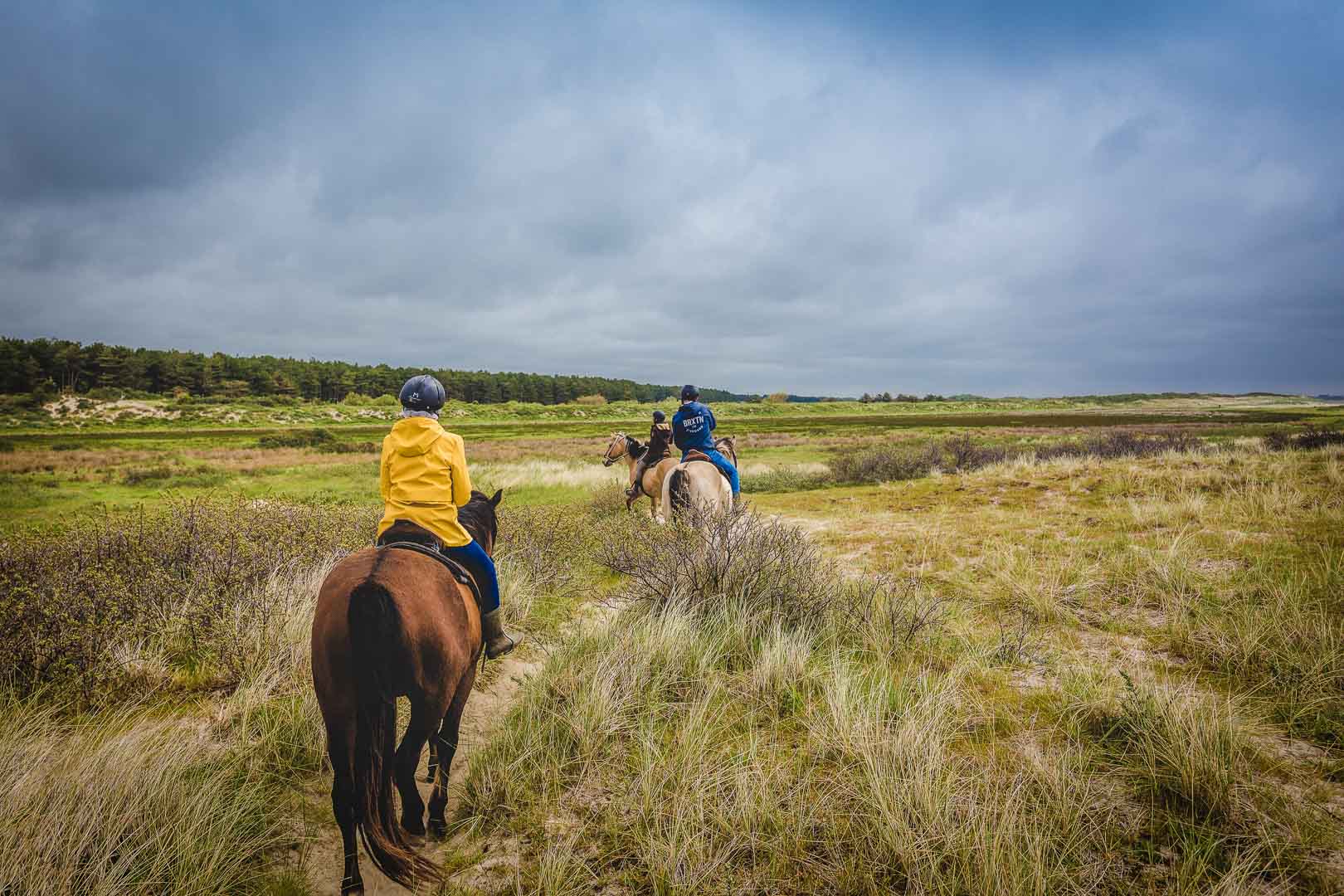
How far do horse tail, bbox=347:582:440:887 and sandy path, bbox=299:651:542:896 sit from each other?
0.25m

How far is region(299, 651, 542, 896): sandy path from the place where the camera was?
2.56 metres

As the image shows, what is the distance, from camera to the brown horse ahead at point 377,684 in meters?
2.35

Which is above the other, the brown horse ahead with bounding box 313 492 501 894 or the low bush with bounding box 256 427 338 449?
the brown horse ahead with bounding box 313 492 501 894

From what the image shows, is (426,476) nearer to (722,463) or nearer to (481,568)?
(481,568)

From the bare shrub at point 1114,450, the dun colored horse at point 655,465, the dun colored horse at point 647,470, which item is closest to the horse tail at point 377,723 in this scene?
the dun colored horse at point 655,465

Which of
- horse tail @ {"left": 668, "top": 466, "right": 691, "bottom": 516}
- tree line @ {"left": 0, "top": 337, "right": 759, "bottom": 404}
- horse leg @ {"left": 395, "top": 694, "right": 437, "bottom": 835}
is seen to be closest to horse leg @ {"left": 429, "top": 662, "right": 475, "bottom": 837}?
horse leg @ {"left": 395, "top": 694, "right": 437, "bottom": 835}

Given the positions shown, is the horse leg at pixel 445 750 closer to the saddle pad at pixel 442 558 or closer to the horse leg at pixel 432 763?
the horse leg at pixel 432 763

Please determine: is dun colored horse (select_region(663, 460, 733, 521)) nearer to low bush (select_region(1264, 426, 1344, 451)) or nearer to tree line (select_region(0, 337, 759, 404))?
low bush (select_region(1264, 426, 1344, 451))

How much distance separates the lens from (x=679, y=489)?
889 cm

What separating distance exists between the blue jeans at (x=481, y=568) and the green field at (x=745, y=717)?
83cm

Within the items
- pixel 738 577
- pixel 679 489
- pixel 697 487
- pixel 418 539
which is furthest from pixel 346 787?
pixel 679 489

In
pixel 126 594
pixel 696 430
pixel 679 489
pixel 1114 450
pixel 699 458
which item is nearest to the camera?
pixel 126 594

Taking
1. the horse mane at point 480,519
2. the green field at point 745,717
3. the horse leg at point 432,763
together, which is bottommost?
the horse leg at point 432,763

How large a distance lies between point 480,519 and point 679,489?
5299 millimetres
